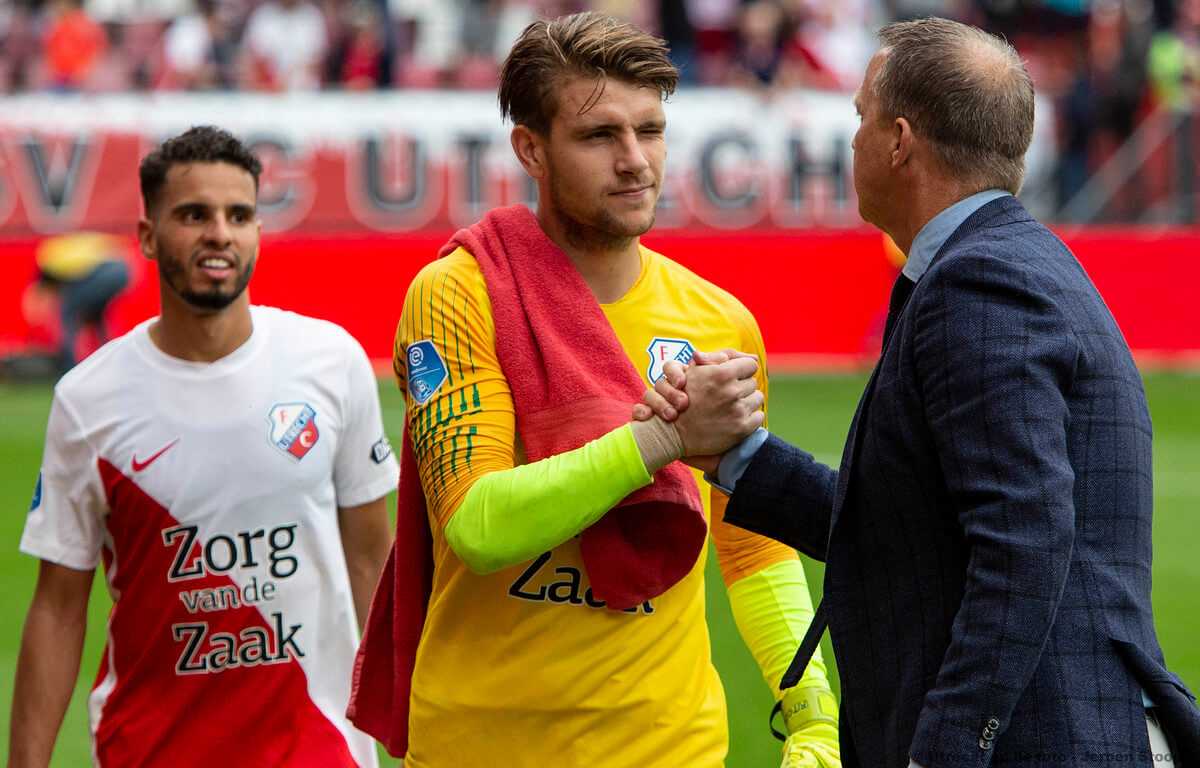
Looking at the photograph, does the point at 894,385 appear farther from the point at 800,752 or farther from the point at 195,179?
the point at 195,179

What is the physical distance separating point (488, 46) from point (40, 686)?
1550 cm

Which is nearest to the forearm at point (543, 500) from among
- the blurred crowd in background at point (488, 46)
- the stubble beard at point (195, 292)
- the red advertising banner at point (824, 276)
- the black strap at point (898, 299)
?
the black strap at point (898, 299)

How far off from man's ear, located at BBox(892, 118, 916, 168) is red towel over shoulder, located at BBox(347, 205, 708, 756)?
67 centimetres

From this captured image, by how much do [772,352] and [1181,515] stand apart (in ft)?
20.4

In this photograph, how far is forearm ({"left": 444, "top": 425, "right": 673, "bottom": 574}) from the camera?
8.39 ft

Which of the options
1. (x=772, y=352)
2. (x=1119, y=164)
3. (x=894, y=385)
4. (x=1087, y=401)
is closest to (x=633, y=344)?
(x=894, y=385)

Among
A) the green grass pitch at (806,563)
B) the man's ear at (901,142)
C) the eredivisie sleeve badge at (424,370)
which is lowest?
the green grass pitch at (806,563)

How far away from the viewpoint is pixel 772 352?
1564 centimetres

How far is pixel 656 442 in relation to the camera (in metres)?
2.63

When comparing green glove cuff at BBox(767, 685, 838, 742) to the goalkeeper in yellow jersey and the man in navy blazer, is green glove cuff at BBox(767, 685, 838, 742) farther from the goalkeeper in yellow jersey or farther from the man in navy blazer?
the man in navy blazer

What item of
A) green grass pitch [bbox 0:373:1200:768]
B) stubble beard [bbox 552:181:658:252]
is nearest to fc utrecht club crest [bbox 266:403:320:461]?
stubble beard [bbox 552:181:658:252]

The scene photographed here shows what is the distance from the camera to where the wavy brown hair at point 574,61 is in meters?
2.86

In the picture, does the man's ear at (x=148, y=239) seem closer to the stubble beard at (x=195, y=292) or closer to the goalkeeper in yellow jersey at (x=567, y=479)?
the stubble beard at (x=195, y=292)

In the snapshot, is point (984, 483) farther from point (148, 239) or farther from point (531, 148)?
point (148, 239)
